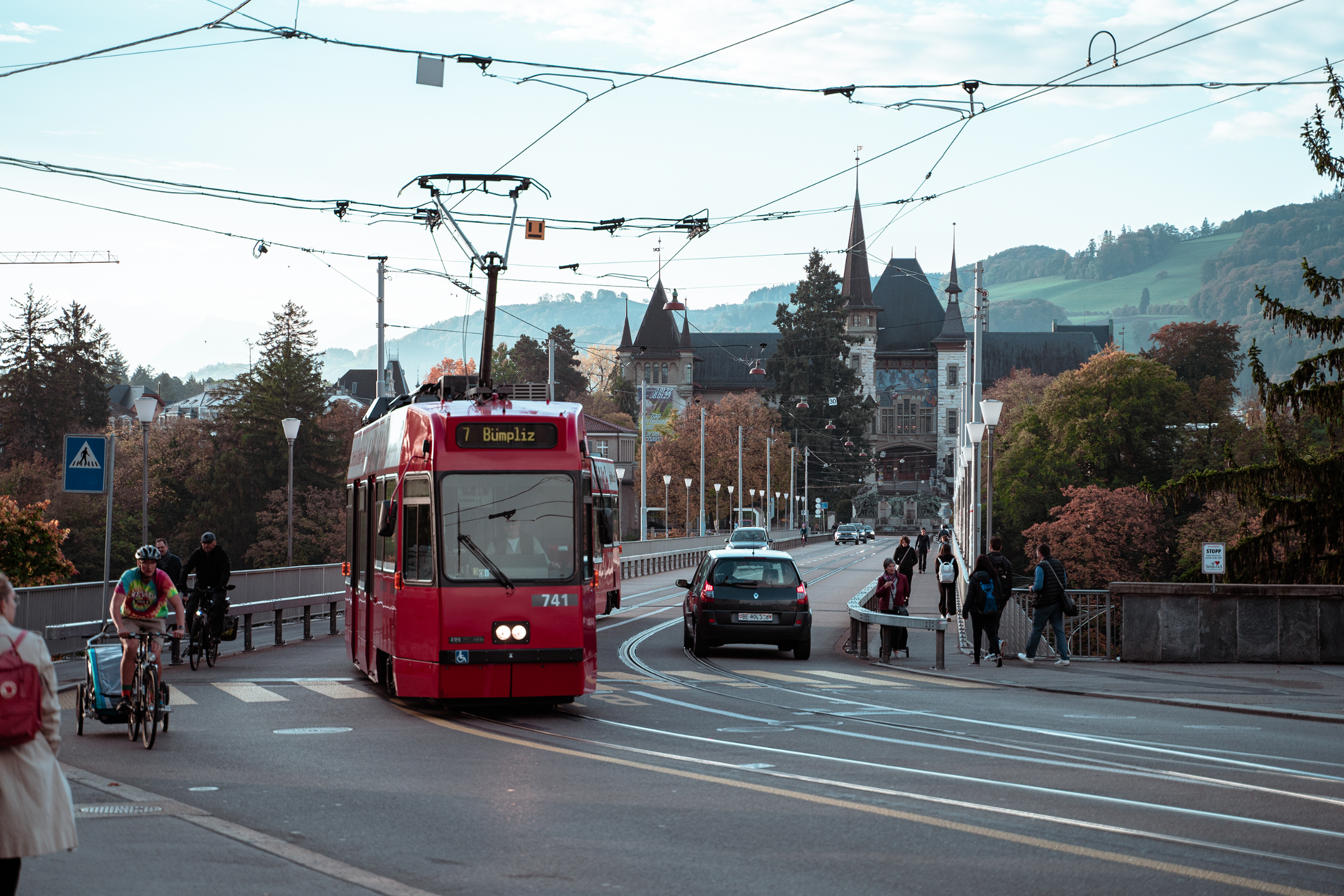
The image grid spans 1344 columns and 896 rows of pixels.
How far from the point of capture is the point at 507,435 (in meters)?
14.6

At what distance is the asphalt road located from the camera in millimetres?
7398

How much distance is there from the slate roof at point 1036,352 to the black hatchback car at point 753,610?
143 metres

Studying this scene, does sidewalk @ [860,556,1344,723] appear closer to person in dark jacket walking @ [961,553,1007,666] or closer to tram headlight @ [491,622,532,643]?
person in dark jacket walking @ [961,553,1007,666]

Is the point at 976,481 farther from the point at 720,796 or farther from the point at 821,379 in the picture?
the point at 821,379

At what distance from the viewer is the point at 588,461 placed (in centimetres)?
1606

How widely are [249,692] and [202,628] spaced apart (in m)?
3.54

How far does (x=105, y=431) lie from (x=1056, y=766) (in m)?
99.8

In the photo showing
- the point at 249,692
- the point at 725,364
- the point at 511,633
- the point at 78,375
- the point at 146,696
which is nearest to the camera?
the point at 146,696

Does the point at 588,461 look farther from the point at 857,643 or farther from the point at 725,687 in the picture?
the point at 857,643

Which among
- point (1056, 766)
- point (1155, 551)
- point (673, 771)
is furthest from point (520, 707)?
point (1155, 551)

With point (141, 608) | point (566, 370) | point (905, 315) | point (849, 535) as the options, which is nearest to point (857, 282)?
point (905, 315)

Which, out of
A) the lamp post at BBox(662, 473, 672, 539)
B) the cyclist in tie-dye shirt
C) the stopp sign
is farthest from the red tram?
the lamp post at BBox(662, 473, 672, 539)

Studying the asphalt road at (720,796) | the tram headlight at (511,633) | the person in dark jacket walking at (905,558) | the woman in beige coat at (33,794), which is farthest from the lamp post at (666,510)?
the woman in beige coat at (33,794)

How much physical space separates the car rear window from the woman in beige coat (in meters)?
17.1
